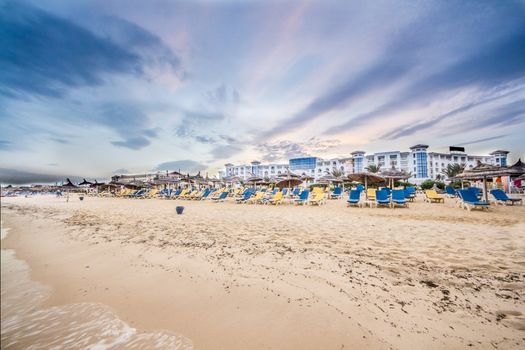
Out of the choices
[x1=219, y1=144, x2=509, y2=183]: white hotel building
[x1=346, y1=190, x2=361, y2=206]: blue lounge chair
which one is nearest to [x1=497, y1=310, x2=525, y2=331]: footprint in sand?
[x1=346, y1=190, x2=361, y2=206]: blue lounge chair

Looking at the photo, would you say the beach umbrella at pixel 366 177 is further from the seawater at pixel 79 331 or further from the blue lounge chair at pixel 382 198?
the seawater at pixel 79 331

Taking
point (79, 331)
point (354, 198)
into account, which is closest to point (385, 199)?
point (354, 198)

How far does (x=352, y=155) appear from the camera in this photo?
7162 centimetres

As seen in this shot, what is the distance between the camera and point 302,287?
2359 millimetres

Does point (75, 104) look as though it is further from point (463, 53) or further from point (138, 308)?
point (463, 53)

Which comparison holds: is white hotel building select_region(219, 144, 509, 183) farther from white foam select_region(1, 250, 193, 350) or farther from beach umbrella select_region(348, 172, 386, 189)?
white foam select_region(1, 250, 193, 350)

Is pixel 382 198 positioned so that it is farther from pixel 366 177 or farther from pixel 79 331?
pixel 79 331

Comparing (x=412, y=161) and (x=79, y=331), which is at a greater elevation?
(x=412, y=161)

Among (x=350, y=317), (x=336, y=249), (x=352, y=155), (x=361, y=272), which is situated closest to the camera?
(x=350, y=317)

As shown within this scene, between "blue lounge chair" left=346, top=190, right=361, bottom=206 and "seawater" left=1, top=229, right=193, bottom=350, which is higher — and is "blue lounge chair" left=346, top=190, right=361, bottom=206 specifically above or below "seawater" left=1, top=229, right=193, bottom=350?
above

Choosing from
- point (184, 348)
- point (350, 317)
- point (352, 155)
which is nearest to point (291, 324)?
point (350, 317)

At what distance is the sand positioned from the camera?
165cm

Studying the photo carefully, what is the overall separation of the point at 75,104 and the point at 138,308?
1.91 meters

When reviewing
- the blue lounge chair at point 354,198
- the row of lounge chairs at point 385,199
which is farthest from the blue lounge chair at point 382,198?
the blue lounge chair at point 354,198
